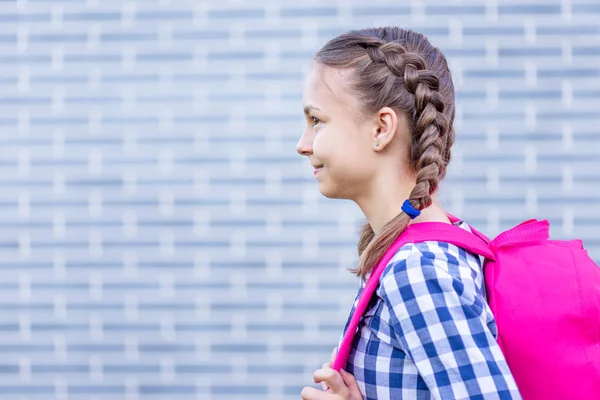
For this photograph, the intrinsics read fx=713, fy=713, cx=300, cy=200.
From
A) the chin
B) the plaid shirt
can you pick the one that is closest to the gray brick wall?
the chin

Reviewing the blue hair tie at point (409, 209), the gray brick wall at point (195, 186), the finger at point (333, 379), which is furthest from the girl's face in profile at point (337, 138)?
the gray brick wall at point (195, 186)

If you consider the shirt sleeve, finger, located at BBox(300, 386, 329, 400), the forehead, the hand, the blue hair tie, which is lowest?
finger, located at BBox(300, 386, 329, 400)

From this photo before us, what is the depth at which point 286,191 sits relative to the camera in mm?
3990

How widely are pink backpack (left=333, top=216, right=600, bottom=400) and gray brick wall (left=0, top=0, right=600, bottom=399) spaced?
7.99 feet

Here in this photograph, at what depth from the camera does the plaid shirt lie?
134 centimetres

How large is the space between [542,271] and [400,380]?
37 cm

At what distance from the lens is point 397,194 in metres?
1.68

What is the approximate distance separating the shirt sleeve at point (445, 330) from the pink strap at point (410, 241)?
0.23 feet

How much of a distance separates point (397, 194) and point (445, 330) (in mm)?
418

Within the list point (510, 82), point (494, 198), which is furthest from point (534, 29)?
point (494, 198)

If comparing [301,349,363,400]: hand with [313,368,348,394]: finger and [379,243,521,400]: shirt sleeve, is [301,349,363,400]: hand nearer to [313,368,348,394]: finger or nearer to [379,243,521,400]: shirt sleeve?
[313,368,348,394]: finger

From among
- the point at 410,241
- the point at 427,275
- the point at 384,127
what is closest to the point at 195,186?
the point at 384,127

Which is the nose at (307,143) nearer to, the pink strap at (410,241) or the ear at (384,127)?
the ear at (384,127)

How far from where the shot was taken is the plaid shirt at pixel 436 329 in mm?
1345
